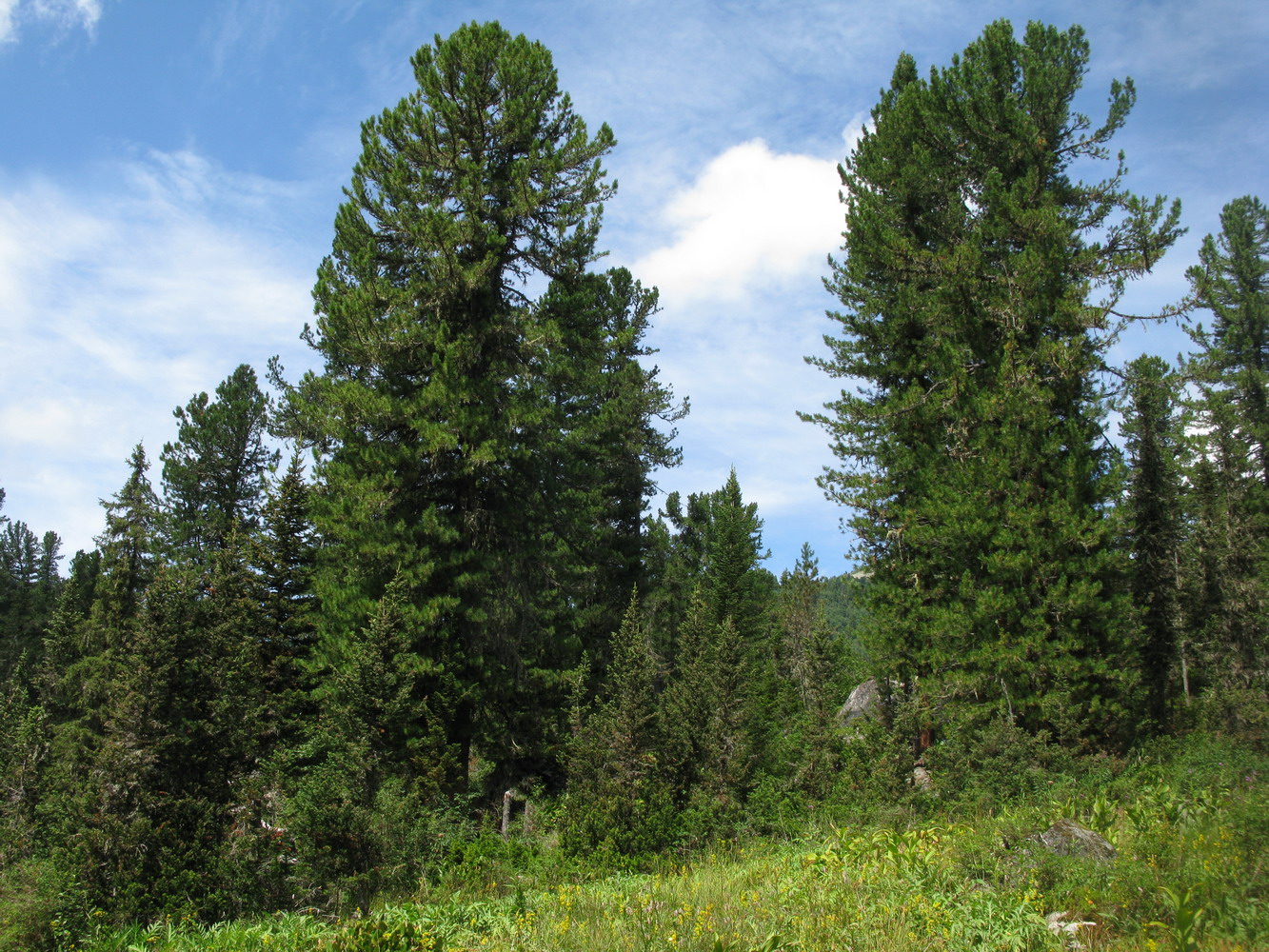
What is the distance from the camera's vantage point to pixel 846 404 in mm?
19156

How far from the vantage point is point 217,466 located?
29484mm

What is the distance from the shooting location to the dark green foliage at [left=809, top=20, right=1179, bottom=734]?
15.1 m

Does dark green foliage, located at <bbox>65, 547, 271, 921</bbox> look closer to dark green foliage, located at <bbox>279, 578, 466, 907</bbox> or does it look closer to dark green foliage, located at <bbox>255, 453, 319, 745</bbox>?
dark green foliage, located at <bbox>279, 578, 466, 907</bbox>

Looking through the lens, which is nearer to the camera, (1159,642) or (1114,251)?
(1114,251)

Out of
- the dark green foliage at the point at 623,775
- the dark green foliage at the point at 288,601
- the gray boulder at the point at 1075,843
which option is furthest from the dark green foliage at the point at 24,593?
the gray boulder at the point at 1075,843

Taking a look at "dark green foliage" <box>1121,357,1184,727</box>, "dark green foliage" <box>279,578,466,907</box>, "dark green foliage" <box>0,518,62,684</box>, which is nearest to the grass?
"dark green foliage" <box>279,578,466,907</box>

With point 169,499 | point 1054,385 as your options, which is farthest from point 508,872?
point 169,499

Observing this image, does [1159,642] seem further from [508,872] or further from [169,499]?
[169,499]

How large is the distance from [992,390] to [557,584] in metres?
11.3

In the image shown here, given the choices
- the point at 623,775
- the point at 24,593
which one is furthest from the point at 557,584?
the point at 24,593

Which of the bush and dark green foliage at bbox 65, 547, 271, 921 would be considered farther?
dark green foliage at bbox 65, 547, 271, 921

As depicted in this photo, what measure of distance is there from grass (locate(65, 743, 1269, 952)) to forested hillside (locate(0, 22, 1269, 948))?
3.37 meters

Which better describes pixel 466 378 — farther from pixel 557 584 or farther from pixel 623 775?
pixel 623 775

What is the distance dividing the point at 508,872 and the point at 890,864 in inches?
292
